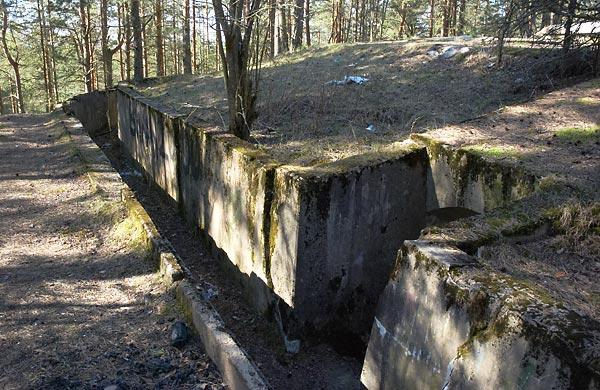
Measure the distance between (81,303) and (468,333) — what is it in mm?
3700

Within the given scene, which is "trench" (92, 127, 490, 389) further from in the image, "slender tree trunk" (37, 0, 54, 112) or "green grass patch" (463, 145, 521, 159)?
"slender tree trunk" (37, 0, 54, 112)

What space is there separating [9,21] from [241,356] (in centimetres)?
3046

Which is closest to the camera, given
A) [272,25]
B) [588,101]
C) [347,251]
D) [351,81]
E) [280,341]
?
[347,251]

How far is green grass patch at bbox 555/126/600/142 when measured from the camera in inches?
228

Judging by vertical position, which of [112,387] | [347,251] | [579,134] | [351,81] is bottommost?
[112,387]

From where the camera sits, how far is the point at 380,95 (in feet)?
32.0

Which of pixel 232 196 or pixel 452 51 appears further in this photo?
pixel 452 51

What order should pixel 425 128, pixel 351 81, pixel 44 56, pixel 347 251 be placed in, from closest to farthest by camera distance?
pixel 347 251
pixel 425 128
pixel 351 81
pixel 44 56

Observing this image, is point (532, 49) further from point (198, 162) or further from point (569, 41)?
point (198, 162)

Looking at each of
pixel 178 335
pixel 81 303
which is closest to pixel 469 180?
pixel 178 335

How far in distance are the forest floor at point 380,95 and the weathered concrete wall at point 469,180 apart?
722 mm

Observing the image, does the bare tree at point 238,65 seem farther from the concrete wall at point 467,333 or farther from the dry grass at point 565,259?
the dry grass at point 565,259

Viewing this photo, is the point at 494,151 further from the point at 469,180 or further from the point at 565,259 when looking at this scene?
the point at 565,259

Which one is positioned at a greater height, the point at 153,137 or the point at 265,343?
the point at 153,137
